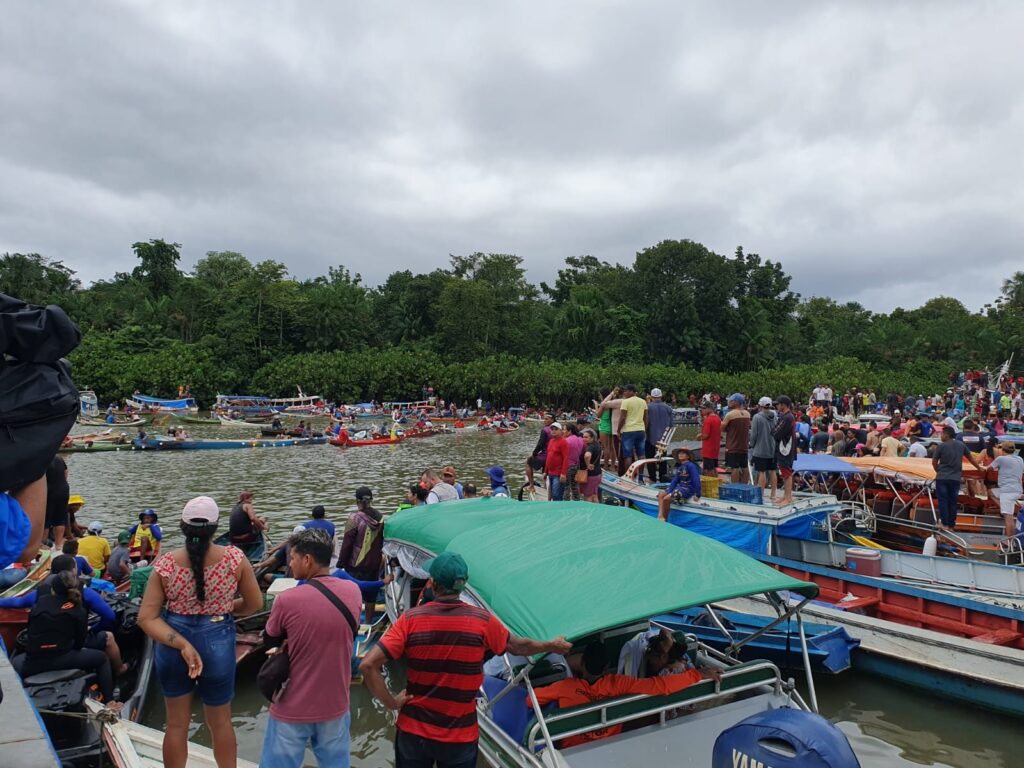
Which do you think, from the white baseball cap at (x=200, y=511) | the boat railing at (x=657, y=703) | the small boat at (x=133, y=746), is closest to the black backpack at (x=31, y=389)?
the white baseball cap at (x=200, y=511)

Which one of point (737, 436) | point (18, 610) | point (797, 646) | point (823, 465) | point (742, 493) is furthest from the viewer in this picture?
point (737, 436)

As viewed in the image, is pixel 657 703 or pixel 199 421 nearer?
pixel 657 703

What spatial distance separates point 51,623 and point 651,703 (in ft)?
16.8

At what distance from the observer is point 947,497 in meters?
11.3

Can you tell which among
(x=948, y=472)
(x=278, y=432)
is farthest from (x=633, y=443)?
(x=278, y=432)

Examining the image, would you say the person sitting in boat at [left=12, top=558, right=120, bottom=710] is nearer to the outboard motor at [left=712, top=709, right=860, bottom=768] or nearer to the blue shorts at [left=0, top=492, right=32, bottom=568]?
the blue shorts at [left=0, top=492, right=32, bottom=568]

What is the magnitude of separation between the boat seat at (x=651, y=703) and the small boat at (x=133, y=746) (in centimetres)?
254

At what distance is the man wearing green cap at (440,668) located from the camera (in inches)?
150

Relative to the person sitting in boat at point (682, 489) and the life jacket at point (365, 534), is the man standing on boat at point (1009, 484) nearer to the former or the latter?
the person sitting in boat at point (682, 489)

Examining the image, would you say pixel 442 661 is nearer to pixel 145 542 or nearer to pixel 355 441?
pixel 145 542

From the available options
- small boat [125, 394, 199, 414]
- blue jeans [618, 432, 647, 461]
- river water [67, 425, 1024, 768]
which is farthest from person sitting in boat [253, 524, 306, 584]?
small boat [125, 394, 199, 414]

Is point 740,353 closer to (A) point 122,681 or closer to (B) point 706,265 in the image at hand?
(B) point 706,265

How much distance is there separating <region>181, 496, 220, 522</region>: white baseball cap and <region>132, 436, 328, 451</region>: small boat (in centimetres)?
2986

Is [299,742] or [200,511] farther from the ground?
[200,511]
